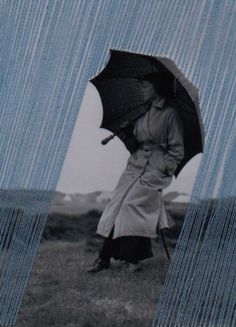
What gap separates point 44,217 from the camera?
13.0ft

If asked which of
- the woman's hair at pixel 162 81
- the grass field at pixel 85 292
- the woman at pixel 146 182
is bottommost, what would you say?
the grass field at pixel 85 292

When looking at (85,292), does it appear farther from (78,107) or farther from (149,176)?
(78,107)

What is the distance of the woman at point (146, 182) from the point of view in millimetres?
4484

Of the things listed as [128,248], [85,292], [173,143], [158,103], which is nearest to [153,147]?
[173,143]

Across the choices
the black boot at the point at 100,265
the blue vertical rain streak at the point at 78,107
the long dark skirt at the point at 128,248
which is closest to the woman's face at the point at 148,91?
the blue vertical rain streak at the point at 78,107

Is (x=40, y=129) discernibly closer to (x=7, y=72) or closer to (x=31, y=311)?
(x=7, y=72)

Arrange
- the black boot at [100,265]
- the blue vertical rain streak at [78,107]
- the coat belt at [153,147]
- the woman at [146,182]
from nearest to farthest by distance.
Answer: the blue vertical rain streak at [78,107], the woman at [146,182], the coat belt at [153,147], the black boot at [100,265]

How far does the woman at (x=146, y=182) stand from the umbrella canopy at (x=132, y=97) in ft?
0.33

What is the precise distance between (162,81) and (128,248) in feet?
3.34

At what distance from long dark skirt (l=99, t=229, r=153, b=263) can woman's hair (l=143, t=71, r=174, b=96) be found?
35.2 inches

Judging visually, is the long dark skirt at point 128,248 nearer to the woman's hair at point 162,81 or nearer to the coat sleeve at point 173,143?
the coat sleeve at point 173,143

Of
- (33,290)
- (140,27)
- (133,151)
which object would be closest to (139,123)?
(133,151)

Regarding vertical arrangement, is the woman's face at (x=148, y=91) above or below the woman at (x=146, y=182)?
above

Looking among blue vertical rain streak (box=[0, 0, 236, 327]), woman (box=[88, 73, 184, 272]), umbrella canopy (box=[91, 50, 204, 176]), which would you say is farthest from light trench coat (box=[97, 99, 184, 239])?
blue vertical rain streak (box=[0, 0, 236, 327])
